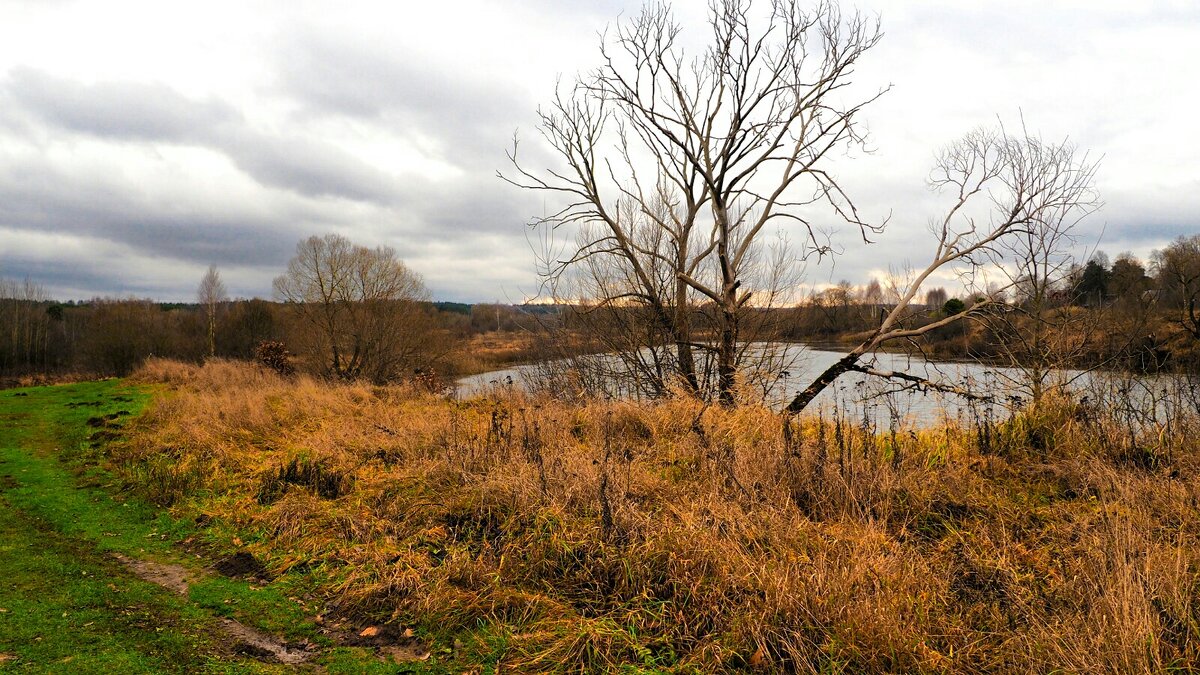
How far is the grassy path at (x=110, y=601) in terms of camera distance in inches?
123

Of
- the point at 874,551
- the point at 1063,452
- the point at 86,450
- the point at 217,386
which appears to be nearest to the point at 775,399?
the point at 1063,452

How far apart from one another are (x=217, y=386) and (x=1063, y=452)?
17.2 metres

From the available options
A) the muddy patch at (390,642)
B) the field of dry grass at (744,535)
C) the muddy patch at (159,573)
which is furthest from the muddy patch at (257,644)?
the field of dry grass at (744,535)

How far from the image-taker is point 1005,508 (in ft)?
14.8

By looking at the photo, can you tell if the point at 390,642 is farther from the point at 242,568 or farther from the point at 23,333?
the point at 23,333

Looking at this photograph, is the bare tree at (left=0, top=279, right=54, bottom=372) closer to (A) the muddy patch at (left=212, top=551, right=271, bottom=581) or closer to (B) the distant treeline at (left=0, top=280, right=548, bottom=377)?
(B) the distant treeline at (left=0, top=280, right=548, bottom=377)

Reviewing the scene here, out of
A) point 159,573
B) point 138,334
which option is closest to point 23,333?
point 138,334

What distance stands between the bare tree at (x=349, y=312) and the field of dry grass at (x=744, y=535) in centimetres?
2169

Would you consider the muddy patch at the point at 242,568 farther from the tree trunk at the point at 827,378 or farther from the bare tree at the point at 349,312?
the bare tree at the point at 349,312

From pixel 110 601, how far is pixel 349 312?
26361mm

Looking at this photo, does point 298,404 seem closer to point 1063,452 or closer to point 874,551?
point 874,551

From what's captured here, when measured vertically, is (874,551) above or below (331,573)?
above

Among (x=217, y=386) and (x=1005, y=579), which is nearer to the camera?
(x=1005, y=579)

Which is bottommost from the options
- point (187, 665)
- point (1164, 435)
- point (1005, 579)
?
point (187, 665)
